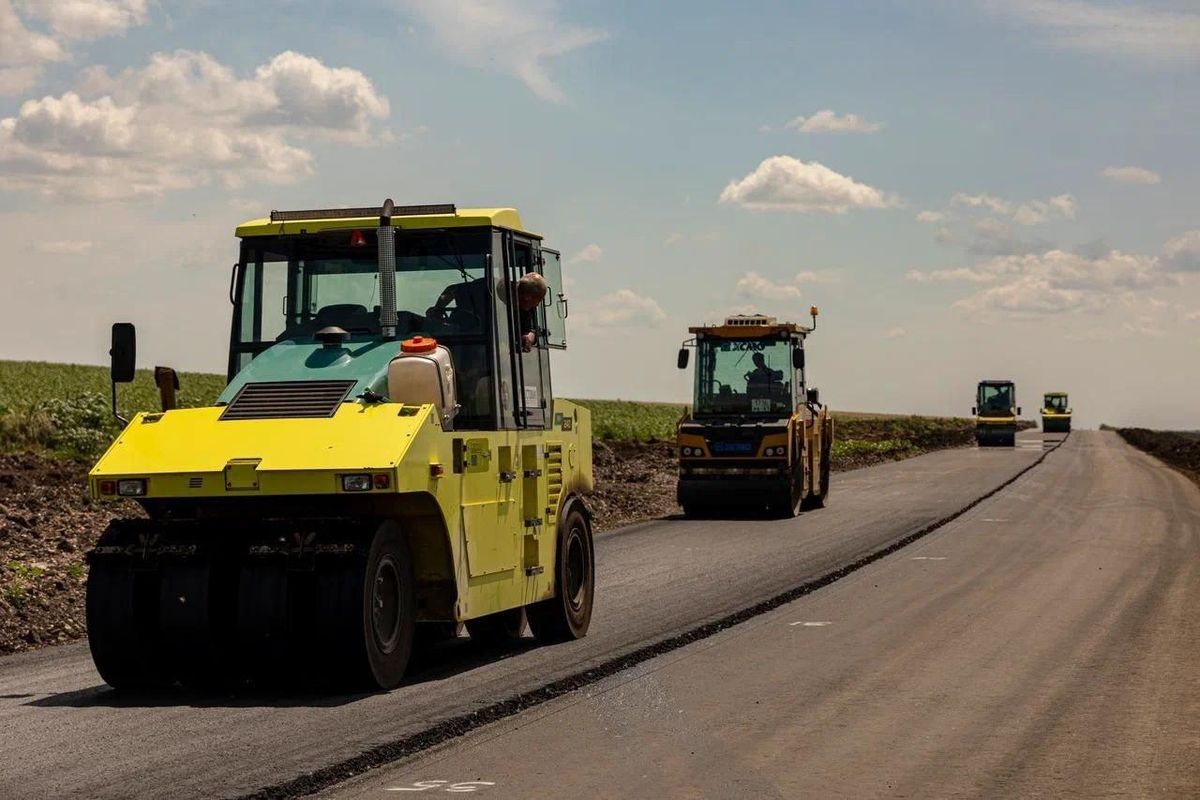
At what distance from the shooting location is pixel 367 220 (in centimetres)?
1136

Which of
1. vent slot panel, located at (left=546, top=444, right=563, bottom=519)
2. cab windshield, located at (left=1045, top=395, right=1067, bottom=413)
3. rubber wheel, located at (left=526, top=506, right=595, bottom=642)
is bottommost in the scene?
rubber wheel, located at (left=526, top=506, right=595, bottom=642)

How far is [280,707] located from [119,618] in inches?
44.5

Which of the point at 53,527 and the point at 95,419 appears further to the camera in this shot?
the point at 95,419

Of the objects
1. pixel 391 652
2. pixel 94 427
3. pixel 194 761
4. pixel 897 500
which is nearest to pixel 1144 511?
pixel 897 500

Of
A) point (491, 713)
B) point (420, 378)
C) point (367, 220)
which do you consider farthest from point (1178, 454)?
point (491, 713)

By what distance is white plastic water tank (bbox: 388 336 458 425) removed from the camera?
10211 mm

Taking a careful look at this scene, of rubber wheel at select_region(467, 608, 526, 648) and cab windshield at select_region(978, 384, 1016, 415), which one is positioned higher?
cab windshield at select_region(978, 384, 1016, 415)

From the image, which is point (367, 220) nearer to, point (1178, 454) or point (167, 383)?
point (167, 383)

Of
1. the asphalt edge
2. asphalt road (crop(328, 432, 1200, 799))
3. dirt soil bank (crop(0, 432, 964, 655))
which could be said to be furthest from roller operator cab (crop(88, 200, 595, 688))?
dirt soil bank (crop(0, 432, 964, 655))

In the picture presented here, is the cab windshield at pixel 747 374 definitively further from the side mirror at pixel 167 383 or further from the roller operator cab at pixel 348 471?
the side mirror at pixel 167 383

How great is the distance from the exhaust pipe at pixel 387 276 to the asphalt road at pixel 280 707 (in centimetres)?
230

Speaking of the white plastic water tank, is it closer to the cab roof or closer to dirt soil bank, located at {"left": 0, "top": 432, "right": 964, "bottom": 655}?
the cab roof

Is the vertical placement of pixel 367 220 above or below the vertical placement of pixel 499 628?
above

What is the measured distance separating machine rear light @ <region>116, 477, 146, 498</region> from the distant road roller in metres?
91.3
